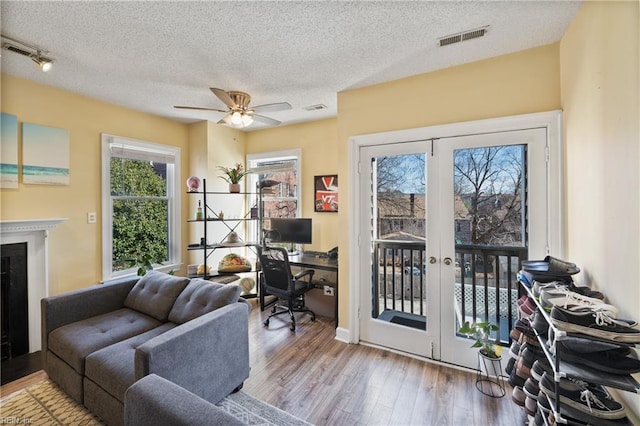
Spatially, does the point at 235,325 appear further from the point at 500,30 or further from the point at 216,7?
the point at 500,30

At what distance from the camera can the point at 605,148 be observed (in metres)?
1.43

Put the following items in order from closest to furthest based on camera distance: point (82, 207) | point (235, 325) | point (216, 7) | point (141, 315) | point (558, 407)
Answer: point (558, 407), point (216, 7), point (235, 325), point (141, 315), point (82, 207)

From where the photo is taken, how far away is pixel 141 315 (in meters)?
2.43

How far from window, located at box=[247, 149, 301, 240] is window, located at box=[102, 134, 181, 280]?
1.16 m

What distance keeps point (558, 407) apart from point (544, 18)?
226 cm

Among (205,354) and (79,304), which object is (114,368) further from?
(79,304)

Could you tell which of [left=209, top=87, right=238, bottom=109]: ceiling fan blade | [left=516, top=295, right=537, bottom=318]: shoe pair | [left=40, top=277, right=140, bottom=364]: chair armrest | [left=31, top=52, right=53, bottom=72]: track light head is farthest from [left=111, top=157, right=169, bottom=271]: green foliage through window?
[left=516, top=295, right=537, bottom=318]: shoe pair

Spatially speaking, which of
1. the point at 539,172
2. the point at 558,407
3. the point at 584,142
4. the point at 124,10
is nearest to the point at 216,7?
the point at 124,10

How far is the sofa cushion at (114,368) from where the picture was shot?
1630mm

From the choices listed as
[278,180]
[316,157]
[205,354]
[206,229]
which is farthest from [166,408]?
[278,180]

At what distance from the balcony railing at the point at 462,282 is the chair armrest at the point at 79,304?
2537mm

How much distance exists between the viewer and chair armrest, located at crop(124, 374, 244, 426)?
1.07 m

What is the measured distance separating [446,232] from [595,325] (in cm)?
138

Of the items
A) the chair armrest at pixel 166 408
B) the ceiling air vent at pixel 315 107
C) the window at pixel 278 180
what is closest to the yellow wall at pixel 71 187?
the window at pixel 278 180
